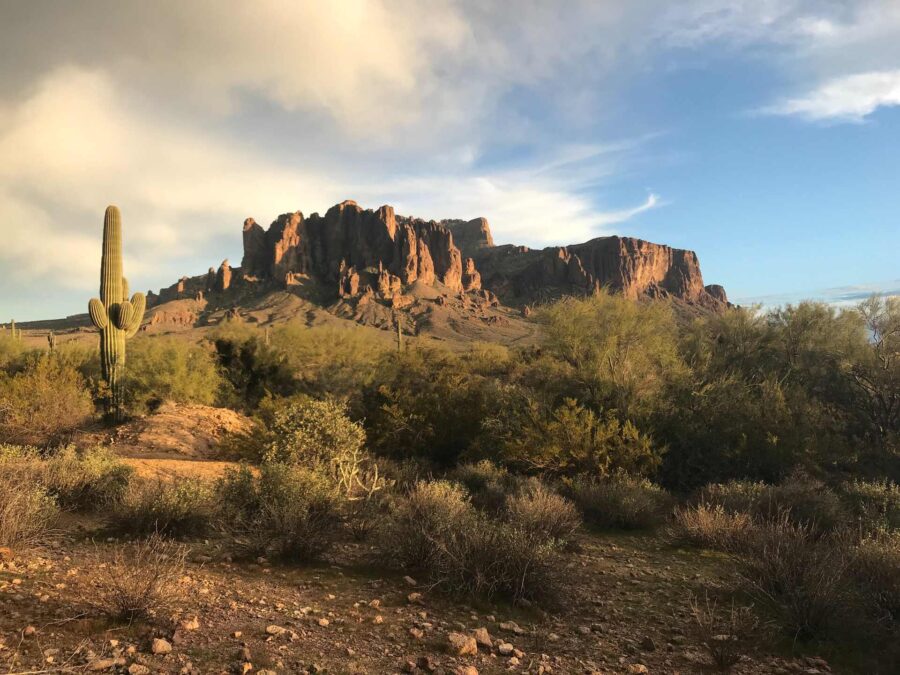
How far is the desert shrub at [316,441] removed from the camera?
9.11 meters

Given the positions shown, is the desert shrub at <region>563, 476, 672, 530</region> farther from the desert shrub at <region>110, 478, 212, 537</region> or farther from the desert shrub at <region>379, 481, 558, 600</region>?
the desert shrub at <region>110, 478, 212, 537</region>

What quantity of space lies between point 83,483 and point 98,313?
14.4 meters

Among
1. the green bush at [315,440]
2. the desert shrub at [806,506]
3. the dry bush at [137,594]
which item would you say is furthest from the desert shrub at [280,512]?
the desert shrub at [806,506]

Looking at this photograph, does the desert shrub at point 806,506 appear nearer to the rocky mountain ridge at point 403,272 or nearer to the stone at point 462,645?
the stone at point 462,645

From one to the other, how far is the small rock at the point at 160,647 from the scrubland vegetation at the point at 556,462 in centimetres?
47

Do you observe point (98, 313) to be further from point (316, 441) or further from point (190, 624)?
point (190, 624)

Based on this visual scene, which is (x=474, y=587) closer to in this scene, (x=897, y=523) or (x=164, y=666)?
(x=164, y=666)

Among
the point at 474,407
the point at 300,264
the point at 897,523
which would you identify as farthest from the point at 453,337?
the point at 897,523

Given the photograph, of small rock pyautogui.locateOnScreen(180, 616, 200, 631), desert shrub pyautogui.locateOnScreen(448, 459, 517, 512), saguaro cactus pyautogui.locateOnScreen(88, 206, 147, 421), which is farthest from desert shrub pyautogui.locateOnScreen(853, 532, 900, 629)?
saguaro cactus pyautogui.locateOnScreen(88, 206, 147, 421)

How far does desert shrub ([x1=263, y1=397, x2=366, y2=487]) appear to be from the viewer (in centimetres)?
911

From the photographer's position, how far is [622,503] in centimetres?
1003

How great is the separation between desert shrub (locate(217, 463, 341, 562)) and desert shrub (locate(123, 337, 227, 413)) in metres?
16.6

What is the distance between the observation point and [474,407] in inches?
669

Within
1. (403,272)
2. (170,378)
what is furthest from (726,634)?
(403,272)
